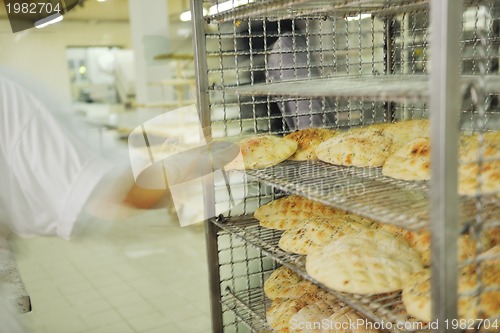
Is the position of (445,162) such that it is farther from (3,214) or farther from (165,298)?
(165,298)

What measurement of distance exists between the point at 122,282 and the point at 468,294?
3.13 meters

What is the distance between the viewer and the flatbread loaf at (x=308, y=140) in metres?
1.65

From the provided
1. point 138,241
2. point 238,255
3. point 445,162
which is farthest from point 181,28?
point 445,162

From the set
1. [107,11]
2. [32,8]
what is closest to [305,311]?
[32,8]

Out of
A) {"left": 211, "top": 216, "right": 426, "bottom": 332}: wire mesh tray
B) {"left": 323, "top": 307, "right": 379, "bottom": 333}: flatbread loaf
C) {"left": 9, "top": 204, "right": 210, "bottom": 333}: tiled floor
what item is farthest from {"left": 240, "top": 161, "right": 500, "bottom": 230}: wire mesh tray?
{"left": 9, "top": 204, "right": 210, "bottom": 333}: tiled floor

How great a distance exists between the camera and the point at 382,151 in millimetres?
1429

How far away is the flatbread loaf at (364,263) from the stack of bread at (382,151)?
180 millimetres

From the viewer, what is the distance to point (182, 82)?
22.3 ft

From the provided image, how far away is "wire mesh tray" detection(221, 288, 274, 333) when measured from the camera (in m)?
1.58

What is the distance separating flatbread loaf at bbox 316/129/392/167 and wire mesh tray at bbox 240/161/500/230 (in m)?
0.02

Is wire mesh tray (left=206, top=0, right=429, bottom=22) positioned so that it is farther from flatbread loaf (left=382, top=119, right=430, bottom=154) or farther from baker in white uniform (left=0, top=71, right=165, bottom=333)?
baker in white uniform (left=0, top=71, right=165, bottom=333)

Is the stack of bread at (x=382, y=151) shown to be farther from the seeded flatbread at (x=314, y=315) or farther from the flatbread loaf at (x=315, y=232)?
the seeded flatbread at (x=314, y=315)

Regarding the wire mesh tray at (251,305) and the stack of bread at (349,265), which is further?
the wire mesh tray at (251,305)

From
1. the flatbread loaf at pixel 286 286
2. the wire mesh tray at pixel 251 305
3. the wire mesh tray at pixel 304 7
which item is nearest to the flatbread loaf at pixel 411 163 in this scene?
the wire mesh tray at pixel 304 7
